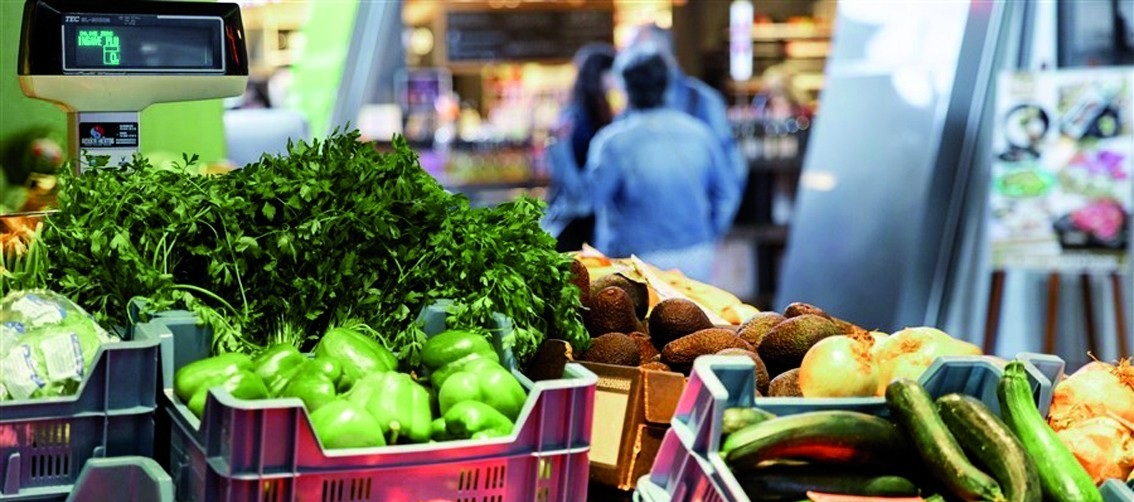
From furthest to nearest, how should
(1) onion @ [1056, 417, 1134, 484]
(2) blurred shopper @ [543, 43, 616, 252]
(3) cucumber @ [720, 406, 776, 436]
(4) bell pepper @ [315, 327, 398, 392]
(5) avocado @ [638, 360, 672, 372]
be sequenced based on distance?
(2) blurred shopper @ [543, 43, 616, 252], (5) avocado @ [638, 360, 672, 372], (1) onion @ [1056, 417, 1134, 484], (4) bell pepper @ [315, 327, 398, 392], (3) cucumber @ [720, 406, 776, 436]

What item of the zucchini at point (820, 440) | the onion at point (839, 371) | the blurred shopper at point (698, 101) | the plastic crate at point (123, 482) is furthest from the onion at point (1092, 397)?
the blurred shopper at point (698, 101)

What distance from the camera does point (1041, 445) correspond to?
7.07ft

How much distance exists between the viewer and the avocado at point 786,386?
259 cm

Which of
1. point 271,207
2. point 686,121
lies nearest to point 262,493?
point 271,207

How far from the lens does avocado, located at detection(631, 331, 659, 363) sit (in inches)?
111

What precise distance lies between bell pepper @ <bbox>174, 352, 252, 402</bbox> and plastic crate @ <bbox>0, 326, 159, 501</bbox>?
48 millimetres

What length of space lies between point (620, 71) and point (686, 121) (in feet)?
1.63

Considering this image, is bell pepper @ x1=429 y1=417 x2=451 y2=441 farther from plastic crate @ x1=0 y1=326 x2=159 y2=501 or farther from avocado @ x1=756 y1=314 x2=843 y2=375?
avocado @ x1=756 y1=314 x2=843 y2=375

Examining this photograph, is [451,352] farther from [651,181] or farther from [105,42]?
[651,181]

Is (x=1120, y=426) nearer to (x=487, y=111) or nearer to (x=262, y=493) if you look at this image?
(x=262, y=493)

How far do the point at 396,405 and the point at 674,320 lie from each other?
884mm

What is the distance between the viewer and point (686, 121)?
8.50m

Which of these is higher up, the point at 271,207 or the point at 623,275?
the point at 271,207

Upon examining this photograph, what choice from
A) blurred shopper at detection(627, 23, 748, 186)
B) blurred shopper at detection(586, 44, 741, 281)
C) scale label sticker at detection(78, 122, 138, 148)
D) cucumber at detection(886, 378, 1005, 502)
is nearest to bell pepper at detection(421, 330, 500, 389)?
cucumber at detection(886, 378, 1005, 502)
